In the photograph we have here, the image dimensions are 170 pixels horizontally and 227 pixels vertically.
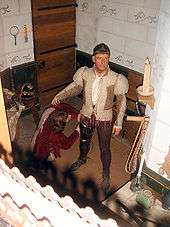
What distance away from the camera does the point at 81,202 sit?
65.1 inches

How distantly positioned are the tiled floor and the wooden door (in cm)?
309

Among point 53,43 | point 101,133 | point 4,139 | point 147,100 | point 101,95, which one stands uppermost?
point 4,139

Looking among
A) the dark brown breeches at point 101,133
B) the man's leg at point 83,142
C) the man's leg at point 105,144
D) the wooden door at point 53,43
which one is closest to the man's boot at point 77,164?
the man's leg at point 83,142

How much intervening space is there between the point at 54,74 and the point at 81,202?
13.9 ft

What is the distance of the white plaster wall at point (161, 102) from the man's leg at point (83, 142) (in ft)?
3.82

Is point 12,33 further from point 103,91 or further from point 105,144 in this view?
point 105,144

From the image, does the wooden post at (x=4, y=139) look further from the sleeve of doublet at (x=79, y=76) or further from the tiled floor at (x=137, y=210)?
the sleeve of doublet at (x=79, y=76)

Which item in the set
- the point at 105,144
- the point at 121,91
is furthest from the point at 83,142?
the point at 121,91

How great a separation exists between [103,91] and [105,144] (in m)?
0.74

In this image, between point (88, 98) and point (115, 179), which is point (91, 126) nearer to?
point (88, 98)

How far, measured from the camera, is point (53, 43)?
5.39 m

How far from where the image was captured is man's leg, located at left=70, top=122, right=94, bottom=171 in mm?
3876

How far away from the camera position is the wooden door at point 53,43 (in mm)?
5027

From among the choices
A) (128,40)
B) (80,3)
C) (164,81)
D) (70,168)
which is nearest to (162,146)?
(164,81)
